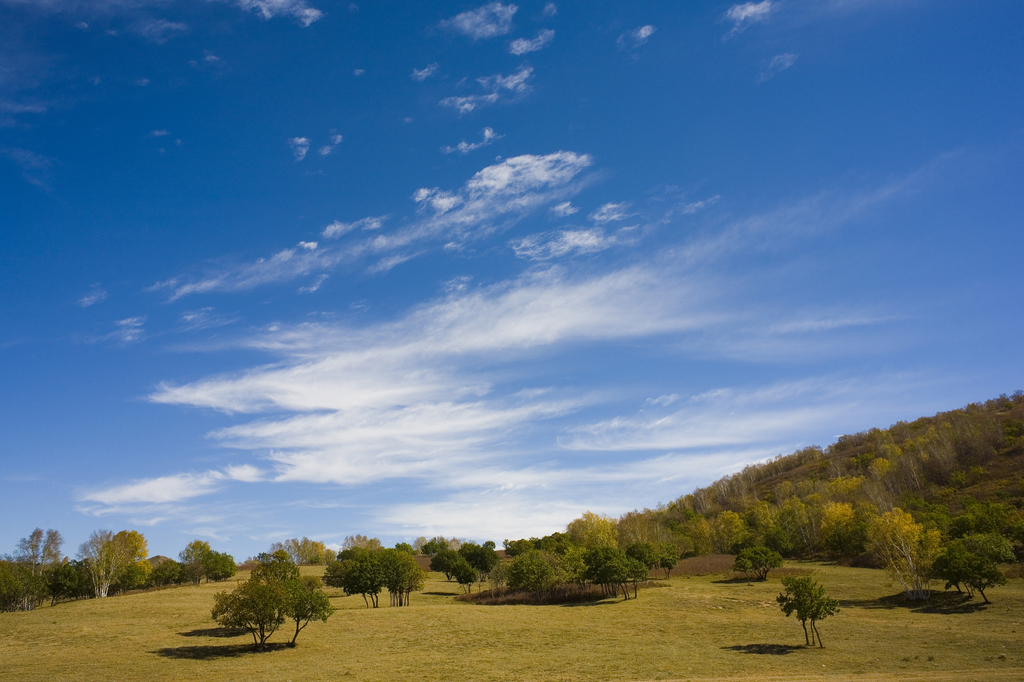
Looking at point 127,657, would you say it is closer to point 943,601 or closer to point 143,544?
point 943,601

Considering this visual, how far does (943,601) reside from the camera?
61.0 meters

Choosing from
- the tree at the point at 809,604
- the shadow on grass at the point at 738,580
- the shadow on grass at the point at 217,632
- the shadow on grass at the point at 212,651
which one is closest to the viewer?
the tree at the point at 809,604

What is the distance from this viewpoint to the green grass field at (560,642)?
38844 mm

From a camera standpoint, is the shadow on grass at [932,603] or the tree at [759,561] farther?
the tree at [759,561]

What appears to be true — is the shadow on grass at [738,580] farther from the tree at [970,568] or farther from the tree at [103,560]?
the tree at [103,560]

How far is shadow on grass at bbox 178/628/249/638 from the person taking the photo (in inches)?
2244

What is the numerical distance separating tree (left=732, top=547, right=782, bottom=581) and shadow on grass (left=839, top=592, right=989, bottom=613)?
66.7 feet

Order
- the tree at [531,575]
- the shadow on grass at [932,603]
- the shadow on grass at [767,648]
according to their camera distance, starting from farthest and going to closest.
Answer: the tree at [531,575] → the shadow on grass at [932,603] → the shadow on grass at [767,648]

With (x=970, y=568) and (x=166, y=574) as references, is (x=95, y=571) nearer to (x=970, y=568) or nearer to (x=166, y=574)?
(x=166, y=574)

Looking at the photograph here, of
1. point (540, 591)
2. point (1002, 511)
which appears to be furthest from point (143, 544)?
point (1002, 511)

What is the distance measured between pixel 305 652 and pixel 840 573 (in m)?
83.6

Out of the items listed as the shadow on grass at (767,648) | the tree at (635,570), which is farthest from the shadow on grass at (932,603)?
the tree at (635,570)

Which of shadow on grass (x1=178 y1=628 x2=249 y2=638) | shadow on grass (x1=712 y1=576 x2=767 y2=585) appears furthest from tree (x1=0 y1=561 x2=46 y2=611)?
shadow on grass (x1=712 y1=576 x2=767 y2=585)

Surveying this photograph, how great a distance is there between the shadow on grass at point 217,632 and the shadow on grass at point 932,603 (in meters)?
68.7
